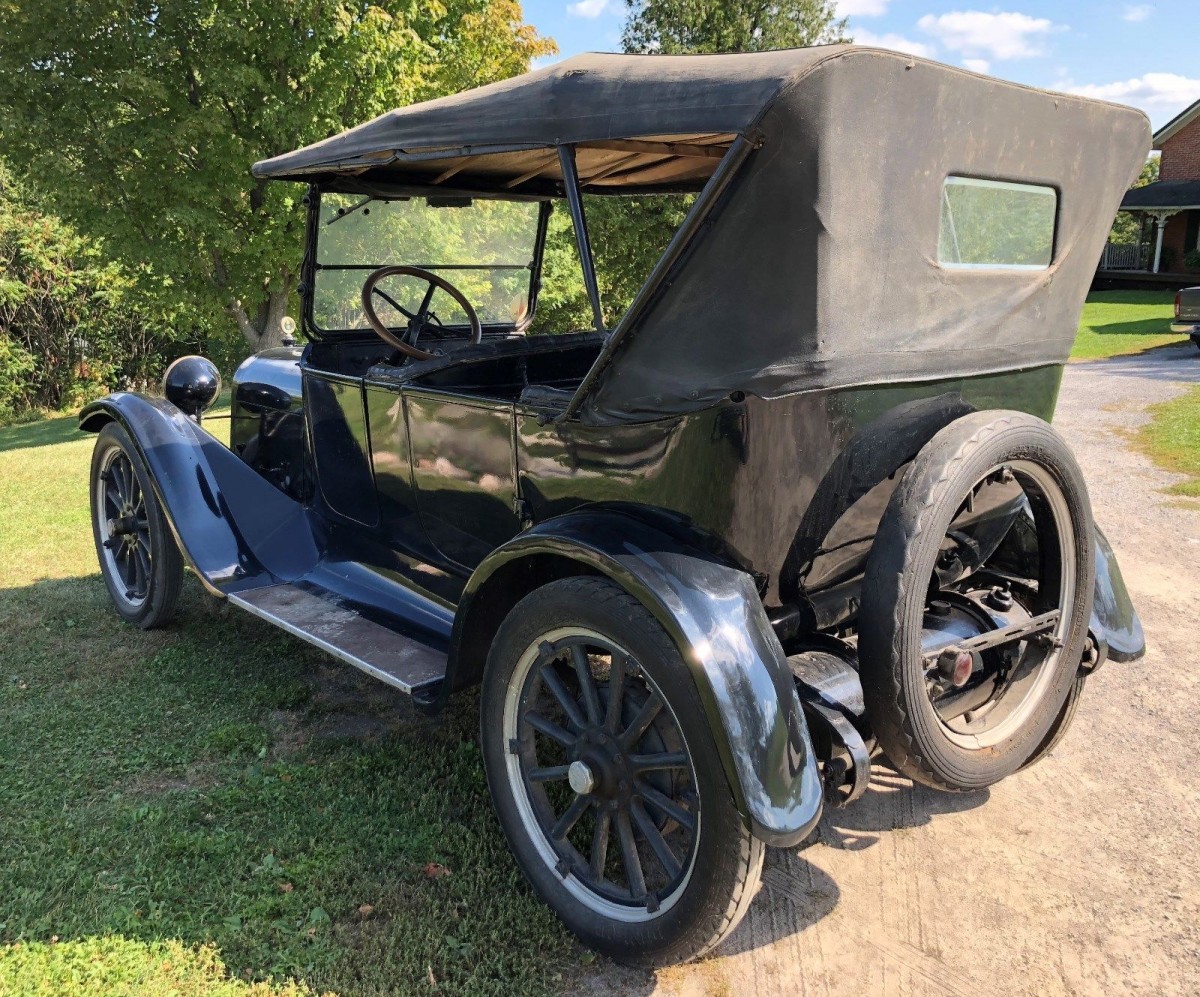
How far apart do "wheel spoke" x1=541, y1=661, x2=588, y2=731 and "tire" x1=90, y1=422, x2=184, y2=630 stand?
2.42m

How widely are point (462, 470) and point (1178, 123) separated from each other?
110 feet

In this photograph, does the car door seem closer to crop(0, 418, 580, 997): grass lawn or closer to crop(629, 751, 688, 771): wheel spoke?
crop(0, 418, 580, 997): grass lawn

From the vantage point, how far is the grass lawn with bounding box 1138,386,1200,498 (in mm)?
6844

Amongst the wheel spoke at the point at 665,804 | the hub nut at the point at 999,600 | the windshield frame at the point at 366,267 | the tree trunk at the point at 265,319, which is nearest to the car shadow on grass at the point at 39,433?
the tree trunk at the point at 265,319

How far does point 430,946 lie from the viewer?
2287mm

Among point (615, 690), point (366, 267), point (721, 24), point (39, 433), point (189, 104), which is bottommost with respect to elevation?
point (39, 433)

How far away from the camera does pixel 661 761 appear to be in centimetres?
217

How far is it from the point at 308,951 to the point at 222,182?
32.5ft

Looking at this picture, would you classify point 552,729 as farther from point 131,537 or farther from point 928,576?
point 131,537

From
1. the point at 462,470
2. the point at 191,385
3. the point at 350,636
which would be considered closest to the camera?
the point at 462,470

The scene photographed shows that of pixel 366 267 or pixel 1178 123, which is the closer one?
pixel 366 267

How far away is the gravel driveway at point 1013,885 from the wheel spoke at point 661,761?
1.70 ft

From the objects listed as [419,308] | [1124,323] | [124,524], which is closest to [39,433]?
[124,524]

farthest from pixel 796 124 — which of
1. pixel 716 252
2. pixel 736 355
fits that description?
pixel 736 355
